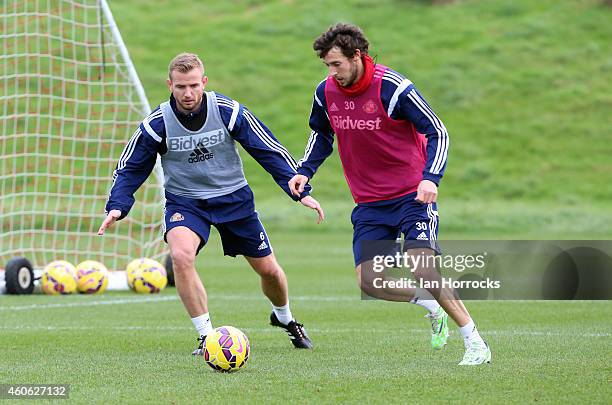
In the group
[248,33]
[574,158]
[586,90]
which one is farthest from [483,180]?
[248,33]

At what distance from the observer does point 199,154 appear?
8.27m

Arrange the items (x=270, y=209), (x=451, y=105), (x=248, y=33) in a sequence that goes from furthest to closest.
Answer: (x=248, y=33)
(x=451, y=105)
(x=270, y=209)

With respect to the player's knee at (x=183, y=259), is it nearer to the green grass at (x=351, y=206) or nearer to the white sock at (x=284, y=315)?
the green grass at (x=351, y=206)

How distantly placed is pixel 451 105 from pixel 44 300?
1043 inches

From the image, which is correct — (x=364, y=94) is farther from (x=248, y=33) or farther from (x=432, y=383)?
(x=248, y=33)

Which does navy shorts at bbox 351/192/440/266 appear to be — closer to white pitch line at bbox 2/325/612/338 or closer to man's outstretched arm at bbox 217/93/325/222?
man's outstretched arm at bbox 217/93/325/222

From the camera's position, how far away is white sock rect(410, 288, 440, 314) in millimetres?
8125

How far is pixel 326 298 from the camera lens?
504 inches

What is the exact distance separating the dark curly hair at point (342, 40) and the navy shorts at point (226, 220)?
134cm

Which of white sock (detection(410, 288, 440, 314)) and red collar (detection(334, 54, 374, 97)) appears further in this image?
white sock (detection(410, 288, 440, 314))

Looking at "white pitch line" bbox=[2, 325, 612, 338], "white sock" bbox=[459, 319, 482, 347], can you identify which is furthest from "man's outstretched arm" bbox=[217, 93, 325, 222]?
"white pitch line" bbox=[2, 325, 612, 338]

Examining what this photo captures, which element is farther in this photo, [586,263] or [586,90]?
[586,90]

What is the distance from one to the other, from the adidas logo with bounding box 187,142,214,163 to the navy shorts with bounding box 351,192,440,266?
3.67 feet

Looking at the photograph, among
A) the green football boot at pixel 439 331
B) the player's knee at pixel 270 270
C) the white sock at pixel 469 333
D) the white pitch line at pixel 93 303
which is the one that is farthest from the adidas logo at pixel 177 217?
the white pitch line at pixel 93 303
